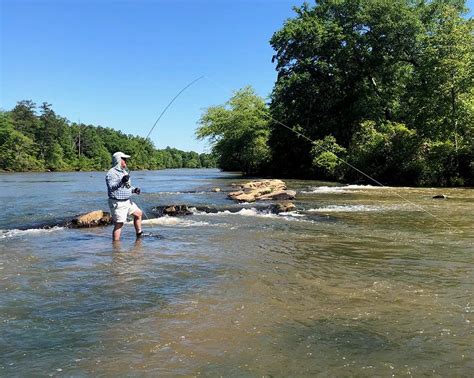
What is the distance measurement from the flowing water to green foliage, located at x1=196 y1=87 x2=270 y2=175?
1910 inches

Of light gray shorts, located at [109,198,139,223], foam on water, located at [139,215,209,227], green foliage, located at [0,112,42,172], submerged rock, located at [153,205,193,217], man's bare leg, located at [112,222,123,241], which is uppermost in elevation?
green foliage, located at [0,112,42,172]

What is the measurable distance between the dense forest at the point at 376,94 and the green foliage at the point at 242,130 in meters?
1.57

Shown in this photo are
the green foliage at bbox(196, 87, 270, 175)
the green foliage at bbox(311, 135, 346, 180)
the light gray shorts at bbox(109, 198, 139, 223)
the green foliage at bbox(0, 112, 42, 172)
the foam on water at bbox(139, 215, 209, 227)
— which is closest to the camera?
the light gray shorts at bbox(109, 198, 139, 223)

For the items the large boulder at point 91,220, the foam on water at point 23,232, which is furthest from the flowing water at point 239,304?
the large boulder at point 91,220

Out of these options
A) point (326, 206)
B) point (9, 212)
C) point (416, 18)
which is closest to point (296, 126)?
point (416, 18)

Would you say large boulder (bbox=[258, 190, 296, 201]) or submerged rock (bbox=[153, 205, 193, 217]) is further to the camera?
large boulder (bbox=[258, 190, 296, 201])

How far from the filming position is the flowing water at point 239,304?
13.5 feet

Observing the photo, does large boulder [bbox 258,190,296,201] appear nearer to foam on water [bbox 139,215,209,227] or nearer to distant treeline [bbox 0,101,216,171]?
foam on water [bbox 139,215,209,227]

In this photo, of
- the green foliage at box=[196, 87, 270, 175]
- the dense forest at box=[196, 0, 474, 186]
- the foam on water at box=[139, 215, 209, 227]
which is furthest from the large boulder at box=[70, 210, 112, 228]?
the green foliage at box=[196, 87, 270, 175]

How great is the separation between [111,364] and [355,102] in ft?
140

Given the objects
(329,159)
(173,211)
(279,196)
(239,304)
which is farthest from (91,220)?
(329,159)

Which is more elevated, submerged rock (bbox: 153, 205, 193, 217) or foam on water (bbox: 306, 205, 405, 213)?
submerged rock (bbox: 153, 205, 193, 217)

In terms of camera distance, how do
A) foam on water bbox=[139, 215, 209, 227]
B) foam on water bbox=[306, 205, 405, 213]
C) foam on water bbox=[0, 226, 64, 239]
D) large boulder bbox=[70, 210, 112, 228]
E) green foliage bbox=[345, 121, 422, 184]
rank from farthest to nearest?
green foliage bbox=[345, 121, 422, 184]
foam on water bbox=[306, 205, 405, 213]
foam on water bbox=[139, 215, 209, 227]
large boulder bbox=[70, 210, 112, 228]
foam on water bbox=[0, 226, 64, 239]

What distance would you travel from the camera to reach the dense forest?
29.6 m
